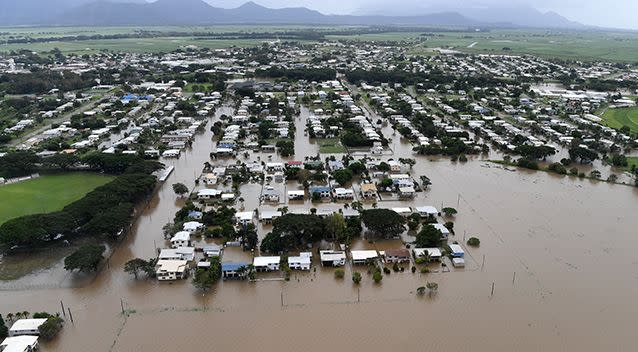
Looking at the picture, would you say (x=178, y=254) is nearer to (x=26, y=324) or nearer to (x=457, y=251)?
(x=26, y=324)

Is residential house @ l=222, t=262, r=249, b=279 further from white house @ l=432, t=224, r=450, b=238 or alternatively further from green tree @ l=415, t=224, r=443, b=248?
white house @ l=432, t=224, r=450, b=238

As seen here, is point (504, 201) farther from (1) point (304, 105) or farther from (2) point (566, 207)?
(1) point (304, 105)

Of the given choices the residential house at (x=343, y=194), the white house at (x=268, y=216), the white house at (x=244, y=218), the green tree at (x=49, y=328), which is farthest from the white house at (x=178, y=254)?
the residential house at (x=343, y=194)

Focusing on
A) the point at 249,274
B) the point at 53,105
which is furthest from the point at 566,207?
the point at 53,105

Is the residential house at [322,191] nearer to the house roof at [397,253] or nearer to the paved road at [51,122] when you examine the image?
the house roof at [397,253]

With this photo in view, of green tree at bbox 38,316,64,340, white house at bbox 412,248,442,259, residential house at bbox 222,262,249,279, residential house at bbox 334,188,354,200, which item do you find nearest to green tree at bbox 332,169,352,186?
residential house at bbox 334,188,354,200
